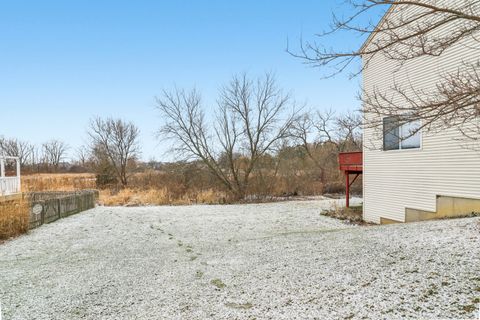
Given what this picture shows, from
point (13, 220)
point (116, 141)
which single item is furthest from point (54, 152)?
point (13, 220)

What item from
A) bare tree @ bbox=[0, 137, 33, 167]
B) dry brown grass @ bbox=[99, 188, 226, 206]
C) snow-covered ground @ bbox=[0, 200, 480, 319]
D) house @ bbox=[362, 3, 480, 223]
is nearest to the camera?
snow-covered ground @ bbox=[0, 200, 480, 319]

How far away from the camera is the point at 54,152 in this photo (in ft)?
135

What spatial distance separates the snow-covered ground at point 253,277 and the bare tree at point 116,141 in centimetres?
1647

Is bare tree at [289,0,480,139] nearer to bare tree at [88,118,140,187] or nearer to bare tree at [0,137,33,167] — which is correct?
bare tree at [88,118,140,187]

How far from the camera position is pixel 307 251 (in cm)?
495

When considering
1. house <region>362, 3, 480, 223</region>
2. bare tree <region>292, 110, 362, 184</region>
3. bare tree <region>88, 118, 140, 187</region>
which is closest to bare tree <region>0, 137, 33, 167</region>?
bare tree <region>88, 118, 140, 187</region>

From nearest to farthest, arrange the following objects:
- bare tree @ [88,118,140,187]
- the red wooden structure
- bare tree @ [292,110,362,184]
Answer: the red wooden structure < bare tree @ [88,118,140,187] < bare tree @ [292,110,362,184]

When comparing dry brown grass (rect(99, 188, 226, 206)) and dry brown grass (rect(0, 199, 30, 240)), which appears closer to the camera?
dry brown grass (rect(0, 199, 30, 240))

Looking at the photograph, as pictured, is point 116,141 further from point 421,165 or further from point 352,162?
point 421,165

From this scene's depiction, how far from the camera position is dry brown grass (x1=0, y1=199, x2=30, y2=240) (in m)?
7.36

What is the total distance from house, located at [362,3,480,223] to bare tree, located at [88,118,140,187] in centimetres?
1823

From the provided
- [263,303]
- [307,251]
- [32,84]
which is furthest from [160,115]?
[263,303]

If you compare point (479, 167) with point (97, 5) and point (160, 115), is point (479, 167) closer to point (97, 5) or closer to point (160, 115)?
point (97, 5)

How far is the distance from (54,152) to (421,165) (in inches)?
1772
